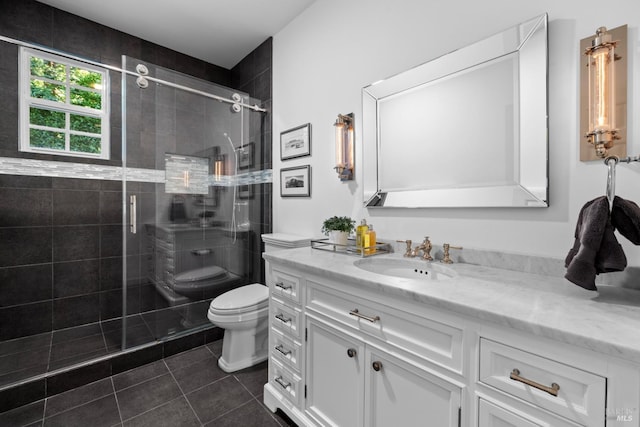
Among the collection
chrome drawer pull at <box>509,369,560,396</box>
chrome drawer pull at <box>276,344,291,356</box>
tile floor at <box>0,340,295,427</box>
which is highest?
chrome drawer pull at <box>509,369,560,396</box>

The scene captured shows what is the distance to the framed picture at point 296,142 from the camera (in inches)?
89.4

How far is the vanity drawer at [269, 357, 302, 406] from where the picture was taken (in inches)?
57.1

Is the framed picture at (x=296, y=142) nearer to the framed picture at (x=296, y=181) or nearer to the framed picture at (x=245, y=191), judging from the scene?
the framed picture at (x=296, y=181)

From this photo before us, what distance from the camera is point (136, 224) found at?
2133 millimetres

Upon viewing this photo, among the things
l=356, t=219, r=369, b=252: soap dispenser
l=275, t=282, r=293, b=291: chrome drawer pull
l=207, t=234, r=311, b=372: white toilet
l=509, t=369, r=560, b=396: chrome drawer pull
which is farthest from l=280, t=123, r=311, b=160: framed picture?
l=509, t=369, r=560, b=396: chrome drawer pull

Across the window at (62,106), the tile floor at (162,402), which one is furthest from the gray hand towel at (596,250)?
the window at (62,106)

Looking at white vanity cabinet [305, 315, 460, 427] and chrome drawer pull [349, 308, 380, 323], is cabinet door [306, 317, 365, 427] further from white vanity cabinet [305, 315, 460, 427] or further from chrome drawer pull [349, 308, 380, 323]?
chrome drawer pull [349, 308, 380, 323]

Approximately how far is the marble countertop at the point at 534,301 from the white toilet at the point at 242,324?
3.10 ft

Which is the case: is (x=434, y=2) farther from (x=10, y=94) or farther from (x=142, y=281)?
(x=10, y=94)

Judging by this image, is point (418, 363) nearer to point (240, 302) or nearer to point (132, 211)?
point (240, 302)

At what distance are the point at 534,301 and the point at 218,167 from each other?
2.26 meters

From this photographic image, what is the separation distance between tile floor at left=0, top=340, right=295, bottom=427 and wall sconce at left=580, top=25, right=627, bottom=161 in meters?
1.86

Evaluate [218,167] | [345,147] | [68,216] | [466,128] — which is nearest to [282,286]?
[345,147]

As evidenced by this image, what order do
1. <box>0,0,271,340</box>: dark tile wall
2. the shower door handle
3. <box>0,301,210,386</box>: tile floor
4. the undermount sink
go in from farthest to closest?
<box>0,0,271,340</box>: dark tile wall
the shower door handle
<box>0,301,210,386</box>: tile floor
the undermount sink
